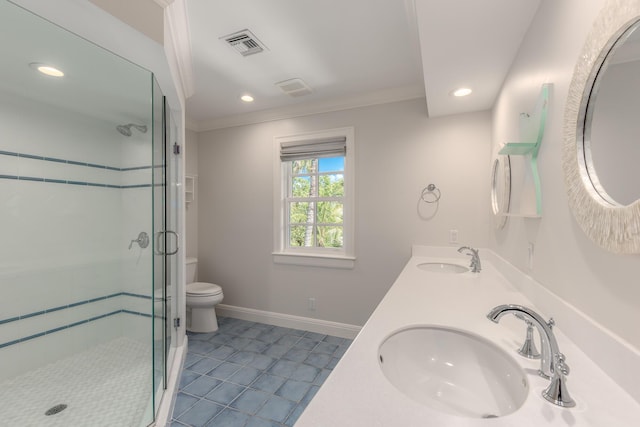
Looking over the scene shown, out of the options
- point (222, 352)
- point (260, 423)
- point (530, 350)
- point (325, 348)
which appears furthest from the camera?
point (325, 348)

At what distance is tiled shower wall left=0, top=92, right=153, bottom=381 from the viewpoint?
1.92 meters

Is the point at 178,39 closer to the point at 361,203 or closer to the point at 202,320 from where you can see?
the point at 361,203

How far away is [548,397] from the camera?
59cm

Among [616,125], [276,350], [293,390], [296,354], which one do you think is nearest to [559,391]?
[616,125]

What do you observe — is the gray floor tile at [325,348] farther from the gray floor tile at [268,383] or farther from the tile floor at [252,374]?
the gray floor tile at [268,383]

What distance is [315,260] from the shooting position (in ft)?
9.98

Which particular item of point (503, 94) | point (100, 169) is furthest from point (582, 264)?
point (100, 169)

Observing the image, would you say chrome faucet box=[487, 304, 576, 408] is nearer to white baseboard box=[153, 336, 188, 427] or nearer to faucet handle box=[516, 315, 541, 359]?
faucet handle box=[516, 315, 541, 359]

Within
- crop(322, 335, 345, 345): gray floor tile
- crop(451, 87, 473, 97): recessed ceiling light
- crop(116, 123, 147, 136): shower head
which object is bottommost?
crop(322, 335, 345, 345): gray floor tile

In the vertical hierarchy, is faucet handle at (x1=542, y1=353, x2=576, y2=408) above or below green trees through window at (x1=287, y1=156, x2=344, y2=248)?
below

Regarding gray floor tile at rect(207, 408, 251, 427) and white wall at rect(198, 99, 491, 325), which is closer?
gray floor tile at rect(207, 408, 251, 427)

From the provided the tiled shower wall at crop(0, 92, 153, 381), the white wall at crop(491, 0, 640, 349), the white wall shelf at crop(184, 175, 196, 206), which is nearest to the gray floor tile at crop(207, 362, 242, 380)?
the tiled shower wall at crop(0, 92, 153, 381)

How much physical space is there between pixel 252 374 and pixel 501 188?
7.30ft

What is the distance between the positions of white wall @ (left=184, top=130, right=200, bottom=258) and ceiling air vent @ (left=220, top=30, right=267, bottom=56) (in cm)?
181
